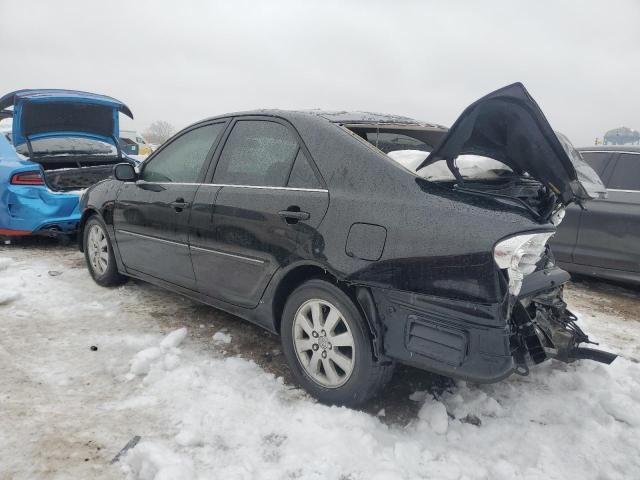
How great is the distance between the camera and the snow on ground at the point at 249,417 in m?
2.11

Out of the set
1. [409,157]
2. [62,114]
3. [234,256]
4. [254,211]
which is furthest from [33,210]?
[409,157]

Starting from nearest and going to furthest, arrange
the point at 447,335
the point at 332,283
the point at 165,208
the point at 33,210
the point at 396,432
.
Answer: the point at 447,335 → the point at 396,432 → the point at 332,283 → the point at 165,208 → the point at 33,210

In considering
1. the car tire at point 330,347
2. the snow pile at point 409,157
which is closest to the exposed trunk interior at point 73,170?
the car tire at point 330,347

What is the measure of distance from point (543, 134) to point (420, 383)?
160cm

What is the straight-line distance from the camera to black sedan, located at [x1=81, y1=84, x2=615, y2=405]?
2.11 m

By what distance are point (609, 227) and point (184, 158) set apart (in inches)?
160

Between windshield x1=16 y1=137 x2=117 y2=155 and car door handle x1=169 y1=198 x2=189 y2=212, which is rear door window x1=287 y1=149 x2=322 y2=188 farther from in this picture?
windshield x1=16 y1=137 x2=117 y2=155

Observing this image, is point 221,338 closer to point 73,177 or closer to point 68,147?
point 73,177

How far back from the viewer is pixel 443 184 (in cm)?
230

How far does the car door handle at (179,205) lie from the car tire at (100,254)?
4.06 feet

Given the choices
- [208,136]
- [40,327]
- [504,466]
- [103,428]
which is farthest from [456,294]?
[40,327]

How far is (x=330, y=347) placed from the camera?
2.55 meters

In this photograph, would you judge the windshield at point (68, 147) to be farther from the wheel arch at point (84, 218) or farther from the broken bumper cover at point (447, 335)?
the broken bumper cover at point (447, 335)

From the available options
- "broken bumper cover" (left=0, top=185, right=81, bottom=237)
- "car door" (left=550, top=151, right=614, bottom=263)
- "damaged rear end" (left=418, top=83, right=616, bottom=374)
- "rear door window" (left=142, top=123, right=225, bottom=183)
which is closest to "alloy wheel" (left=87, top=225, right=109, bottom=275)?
"rear door window" (left=142, top=123, right=225, bottom=183)
